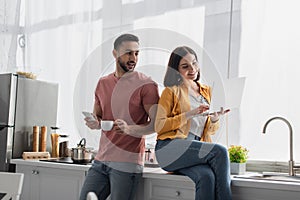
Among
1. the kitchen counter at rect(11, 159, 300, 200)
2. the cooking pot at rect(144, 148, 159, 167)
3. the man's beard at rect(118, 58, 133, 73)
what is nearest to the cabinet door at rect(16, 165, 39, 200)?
the kitchen counter at rect(11, 159, 300, 200)

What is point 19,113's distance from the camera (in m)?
3.47

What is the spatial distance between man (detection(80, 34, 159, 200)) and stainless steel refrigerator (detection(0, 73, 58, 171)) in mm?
963

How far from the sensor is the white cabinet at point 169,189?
8.07 feet

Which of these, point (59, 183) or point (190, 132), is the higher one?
point (190, 132)

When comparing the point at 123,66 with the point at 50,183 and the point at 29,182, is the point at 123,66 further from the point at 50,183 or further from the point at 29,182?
the point at 29,182

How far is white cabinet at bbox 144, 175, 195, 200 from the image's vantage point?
2461mm

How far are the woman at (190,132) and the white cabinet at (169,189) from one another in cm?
6

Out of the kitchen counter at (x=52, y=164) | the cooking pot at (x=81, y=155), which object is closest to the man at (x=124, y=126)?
the kitchen counter at (x=52, y=164)

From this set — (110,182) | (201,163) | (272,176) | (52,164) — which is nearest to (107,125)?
(110,182)

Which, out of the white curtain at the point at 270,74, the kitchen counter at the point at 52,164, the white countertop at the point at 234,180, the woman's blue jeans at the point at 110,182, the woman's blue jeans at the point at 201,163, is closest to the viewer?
the white countertop at the point at 234,180

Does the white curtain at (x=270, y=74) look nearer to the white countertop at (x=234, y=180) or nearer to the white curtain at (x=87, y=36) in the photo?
the white curtain at (x=87, y=36)

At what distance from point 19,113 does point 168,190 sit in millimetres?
1457

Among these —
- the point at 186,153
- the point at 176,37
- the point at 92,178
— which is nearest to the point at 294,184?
the point at 186,153

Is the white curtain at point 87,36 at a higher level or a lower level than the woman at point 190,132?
higher
